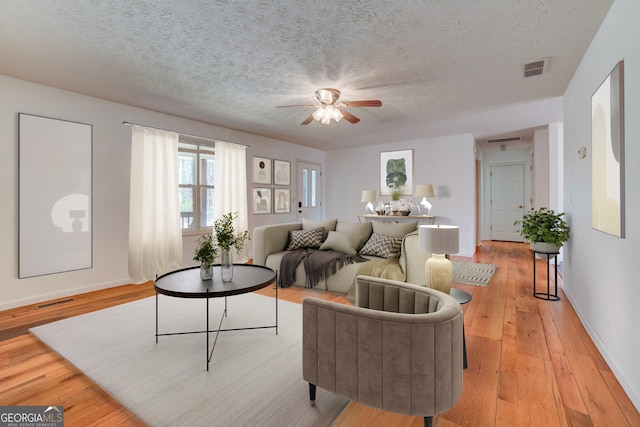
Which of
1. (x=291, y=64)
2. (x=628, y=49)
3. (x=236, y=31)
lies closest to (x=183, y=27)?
(x=236, y=31)

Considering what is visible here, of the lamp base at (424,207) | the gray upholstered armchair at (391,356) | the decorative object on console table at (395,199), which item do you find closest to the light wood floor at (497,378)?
the gray upholstered armchair at (391,356)

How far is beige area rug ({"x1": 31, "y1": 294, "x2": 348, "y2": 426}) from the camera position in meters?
1.59

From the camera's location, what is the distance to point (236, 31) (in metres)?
2.30

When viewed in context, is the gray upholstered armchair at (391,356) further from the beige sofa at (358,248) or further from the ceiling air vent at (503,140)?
the ceiling air vent at (503,140)

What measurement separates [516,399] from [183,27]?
3.26 m

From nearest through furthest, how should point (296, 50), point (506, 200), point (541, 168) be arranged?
point (296, 50)
point (541, 168)
point (506, 200)

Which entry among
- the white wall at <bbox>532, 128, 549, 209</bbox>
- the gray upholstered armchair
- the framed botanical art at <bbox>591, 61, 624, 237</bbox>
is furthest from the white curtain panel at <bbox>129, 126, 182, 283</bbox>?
the white wall at <bbox>532, 128, 549, 209</bbox>

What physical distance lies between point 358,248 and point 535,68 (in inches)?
105

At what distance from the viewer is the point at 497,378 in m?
1.88

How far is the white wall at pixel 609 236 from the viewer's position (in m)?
1.67

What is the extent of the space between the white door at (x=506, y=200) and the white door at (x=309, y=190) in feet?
15.7

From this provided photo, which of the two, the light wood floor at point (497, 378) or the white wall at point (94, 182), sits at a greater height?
the white wall at point (94, 182)

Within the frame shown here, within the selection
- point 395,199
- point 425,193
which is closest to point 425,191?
point 425,193

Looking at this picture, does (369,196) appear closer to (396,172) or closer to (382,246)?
(396,172)
